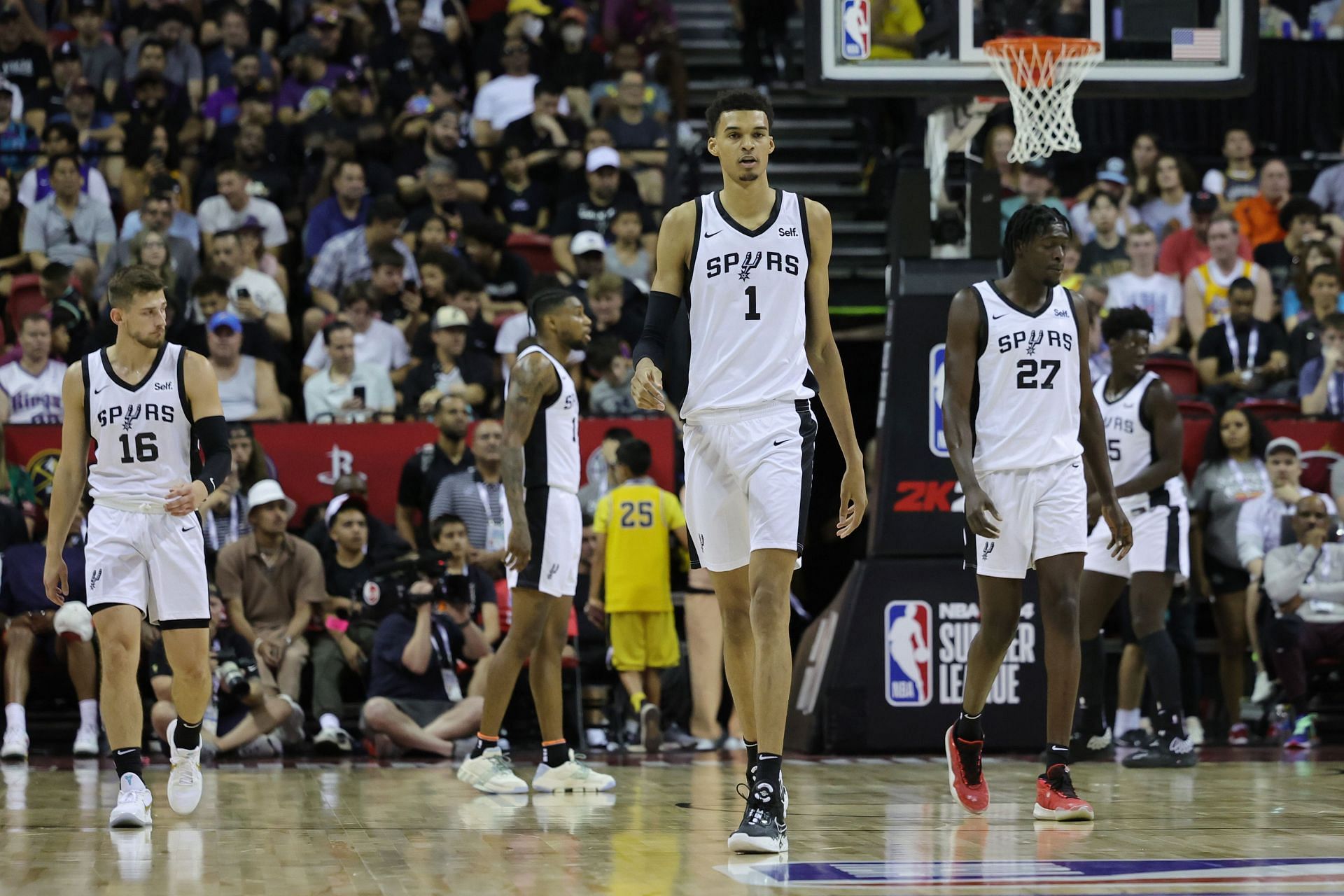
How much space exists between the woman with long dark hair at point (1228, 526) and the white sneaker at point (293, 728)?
596 centimetres

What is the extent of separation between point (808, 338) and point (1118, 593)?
395cm

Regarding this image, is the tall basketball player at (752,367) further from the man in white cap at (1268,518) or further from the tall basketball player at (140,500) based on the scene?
the man in white cap at (1268,518)

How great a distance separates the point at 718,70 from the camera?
19328 mm

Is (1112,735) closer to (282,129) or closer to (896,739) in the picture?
(896,739)

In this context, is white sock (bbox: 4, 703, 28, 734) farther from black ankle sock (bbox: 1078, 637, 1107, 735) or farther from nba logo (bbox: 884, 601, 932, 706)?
black ankle sock (bbox: 1078, 637, 1107, 735)

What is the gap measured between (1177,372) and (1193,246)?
2.23 m

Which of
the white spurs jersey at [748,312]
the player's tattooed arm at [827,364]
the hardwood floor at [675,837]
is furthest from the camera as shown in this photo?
the player's tattooed arm at [827,364]

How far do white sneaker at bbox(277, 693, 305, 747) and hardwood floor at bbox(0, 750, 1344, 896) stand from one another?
64.7 inches

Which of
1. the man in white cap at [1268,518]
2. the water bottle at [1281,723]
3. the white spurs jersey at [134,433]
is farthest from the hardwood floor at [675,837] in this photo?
the man in white cap at [1268,518]

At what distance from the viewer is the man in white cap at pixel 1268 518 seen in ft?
40.3

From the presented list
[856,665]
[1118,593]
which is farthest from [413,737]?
[1118,593]

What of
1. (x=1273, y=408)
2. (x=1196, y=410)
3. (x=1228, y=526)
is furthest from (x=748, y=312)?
(x=1273, y=408)

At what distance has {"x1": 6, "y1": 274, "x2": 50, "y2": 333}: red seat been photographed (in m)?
13.9

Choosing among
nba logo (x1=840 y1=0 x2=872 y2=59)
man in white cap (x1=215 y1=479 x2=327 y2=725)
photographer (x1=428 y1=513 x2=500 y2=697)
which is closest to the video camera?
photographer (x1=428 y1=513 x2=500 y2=697)
